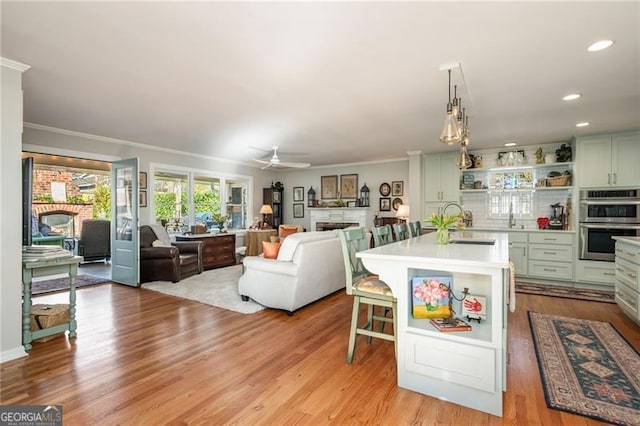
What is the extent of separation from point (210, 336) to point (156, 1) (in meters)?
2.73

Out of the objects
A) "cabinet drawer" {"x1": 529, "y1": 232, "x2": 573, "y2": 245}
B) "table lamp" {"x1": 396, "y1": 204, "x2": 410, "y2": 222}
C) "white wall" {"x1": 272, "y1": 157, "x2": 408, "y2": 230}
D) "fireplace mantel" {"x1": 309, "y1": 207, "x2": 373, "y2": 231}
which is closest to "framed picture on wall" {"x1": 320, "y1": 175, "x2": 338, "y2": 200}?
"white wall" {"x1": 272, "y1": 157, "x2": 408, "y2": 230}

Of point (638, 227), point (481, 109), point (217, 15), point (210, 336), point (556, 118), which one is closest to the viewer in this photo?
point (217, 15)

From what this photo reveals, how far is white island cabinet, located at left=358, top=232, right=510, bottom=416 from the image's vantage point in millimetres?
1844

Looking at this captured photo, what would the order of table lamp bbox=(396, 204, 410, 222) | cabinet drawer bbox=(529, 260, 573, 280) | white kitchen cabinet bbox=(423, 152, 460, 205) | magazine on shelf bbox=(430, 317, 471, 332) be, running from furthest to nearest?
table lamp bbox=(396, 204, 410, 222) < white kitchen cabinet bbox=(423, 152, 460, 205) < cabinet drawer bbox=(529, 260, 573, 280) < magazine on shelf bbox=(430, 317, 471, 332)

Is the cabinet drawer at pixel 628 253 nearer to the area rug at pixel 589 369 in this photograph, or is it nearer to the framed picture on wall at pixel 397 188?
the area rug at pixel 589 369

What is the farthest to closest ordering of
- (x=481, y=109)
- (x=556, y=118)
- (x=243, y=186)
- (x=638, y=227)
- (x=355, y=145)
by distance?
(x=243, y=186), (x=355, y=145), (x=638, y=227), (x=556, y=118), (x=481, y=109)

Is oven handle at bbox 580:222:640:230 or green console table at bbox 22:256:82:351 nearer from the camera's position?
green console table at bbox 22:256:82:351

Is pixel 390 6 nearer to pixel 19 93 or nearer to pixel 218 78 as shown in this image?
pixel 218 78

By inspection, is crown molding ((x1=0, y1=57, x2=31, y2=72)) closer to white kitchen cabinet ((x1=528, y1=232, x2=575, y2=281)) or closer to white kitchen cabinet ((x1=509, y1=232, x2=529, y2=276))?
white kitchen cabinet ((x1=509, y1=232, x2=529, y2=276))

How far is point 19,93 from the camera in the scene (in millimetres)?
2627

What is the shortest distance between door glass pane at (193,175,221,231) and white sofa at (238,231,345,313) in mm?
3532

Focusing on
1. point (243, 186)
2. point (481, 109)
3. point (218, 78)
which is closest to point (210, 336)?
point (218, 78)

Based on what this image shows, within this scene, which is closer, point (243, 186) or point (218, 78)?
point (218, 78)

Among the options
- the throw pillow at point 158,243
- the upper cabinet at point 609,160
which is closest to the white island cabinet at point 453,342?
the upper cabinet at point 609,160
